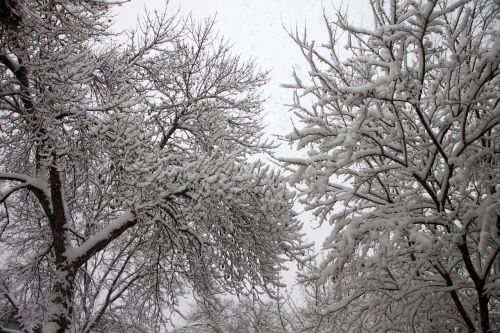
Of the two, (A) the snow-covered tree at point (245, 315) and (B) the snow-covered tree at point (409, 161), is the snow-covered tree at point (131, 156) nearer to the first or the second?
(A) the snow-covered tree at point (245, 315)

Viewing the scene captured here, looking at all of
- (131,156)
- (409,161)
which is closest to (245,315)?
(131,156)

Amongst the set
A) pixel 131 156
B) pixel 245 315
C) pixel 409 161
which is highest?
pixel 131 156

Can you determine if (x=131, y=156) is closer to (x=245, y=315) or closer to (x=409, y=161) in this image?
(x=409, y=161)

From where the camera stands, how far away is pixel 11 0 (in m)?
3.29

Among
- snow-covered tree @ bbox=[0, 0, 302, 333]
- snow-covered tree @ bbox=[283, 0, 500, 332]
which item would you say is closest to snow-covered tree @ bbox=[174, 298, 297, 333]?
snow-covered tree @ bbox=[0, 0, 302, 333]

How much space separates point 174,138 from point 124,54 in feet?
6.02

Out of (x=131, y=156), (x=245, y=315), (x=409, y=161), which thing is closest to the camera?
(x=409, y=161)

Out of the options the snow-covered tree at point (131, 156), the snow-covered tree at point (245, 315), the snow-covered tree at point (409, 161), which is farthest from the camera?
the snow-covered tree at point (245, 315)

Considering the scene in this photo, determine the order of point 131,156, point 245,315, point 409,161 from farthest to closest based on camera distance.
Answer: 1. point 245,315
2. point 131,156
3. point 409,161

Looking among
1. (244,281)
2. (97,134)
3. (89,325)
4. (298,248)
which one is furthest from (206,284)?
(89,325)

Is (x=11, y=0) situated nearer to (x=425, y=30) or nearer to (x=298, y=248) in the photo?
(x=425, y=30)

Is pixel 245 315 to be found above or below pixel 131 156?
below

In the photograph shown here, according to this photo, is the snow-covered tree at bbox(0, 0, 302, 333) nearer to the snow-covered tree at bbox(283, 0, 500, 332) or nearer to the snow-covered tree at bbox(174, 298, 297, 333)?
the snow-covered tree at bbox(174, 298, 297, 333)

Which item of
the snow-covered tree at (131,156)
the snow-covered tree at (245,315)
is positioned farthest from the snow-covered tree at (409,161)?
the snow-covered tree at (245,315)
